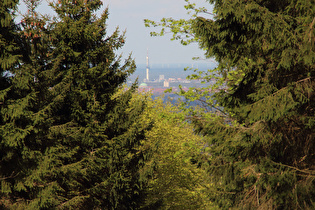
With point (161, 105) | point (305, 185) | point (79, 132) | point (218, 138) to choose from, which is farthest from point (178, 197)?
point (305, 185)

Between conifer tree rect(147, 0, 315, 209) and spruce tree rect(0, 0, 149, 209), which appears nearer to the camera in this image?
conifer tree rect(147, 0, 315, 209)

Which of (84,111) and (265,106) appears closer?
(265,106)

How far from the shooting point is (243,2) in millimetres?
7457

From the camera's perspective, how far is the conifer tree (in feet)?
22.4

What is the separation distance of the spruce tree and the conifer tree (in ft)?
17.6

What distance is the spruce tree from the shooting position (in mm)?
12359

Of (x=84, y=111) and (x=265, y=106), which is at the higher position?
(x=265, y=106)

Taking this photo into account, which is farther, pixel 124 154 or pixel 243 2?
pixel 124 154

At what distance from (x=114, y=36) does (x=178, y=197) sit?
12.4 meters

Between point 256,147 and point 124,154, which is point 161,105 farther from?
point 256,147

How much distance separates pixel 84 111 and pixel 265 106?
7.95m

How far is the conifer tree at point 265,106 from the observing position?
22.4ft

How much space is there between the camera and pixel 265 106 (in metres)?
6.97

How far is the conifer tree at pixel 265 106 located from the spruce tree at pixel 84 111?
17.6ft
